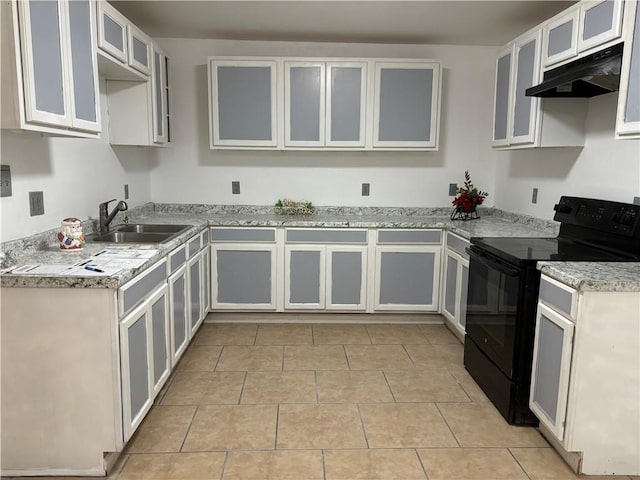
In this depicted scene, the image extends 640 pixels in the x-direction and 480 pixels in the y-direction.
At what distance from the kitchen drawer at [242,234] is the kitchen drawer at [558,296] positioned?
2165 mm

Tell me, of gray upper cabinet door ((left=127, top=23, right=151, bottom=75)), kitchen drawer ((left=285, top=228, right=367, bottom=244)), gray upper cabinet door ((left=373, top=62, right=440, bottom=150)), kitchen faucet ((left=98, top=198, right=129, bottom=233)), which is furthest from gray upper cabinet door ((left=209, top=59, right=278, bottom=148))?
kitchen faucet ((left=98, top=198, right=129, bottom=233))

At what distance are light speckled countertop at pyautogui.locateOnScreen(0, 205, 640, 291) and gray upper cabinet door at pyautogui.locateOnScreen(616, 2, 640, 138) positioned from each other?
65 centimetres

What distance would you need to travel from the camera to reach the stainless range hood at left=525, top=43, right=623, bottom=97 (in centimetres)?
227

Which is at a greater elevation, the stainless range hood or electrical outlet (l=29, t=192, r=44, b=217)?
the stainless range hood

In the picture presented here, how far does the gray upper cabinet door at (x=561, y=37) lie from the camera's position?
2641mm

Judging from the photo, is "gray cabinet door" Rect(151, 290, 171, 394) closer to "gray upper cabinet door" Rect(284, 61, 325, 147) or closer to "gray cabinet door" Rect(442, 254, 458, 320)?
"gray upper cabinet door" Rect(284, 61, 325, 147)

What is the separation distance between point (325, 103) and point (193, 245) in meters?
1.59

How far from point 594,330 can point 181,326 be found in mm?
2352

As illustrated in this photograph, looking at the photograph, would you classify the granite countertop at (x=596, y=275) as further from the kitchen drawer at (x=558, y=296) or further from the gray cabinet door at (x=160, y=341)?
the gray cabinet door at (x=160, y=341)

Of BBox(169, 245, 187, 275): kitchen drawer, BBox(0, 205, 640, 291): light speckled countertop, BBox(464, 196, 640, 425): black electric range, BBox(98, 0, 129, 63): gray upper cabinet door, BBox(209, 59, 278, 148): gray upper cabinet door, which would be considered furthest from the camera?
BBox(209, 59, 278, 148): gray upper cabinet door

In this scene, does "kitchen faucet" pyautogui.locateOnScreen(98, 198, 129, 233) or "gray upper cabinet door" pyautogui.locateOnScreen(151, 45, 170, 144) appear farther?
"gray upper cabinet door" pyautogui.locateOnScreen(151, 45, 170, 144)

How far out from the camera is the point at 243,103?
12.7ft

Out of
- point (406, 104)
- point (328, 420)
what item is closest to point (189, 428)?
point (328, 420)

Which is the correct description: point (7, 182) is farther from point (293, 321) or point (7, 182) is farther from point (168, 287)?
point (293, 321)
